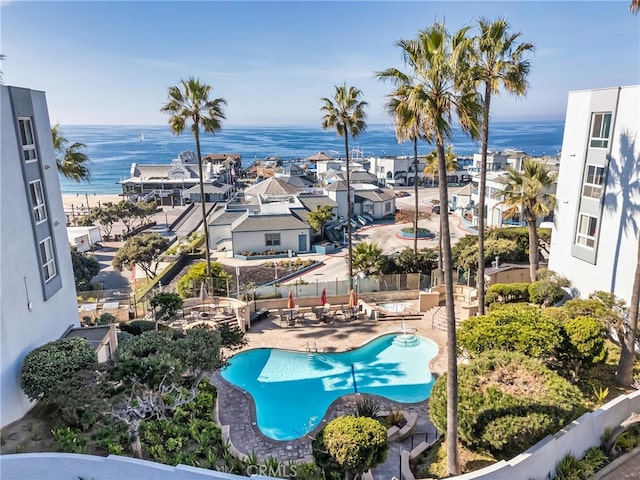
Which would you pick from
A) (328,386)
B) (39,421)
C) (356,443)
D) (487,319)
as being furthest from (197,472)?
(487,319)

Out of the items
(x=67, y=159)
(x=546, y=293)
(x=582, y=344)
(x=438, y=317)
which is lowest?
(x=438, y=317)

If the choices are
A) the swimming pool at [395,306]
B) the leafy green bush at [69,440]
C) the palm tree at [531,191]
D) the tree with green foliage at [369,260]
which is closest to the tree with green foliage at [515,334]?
the palm tree at [531,191]

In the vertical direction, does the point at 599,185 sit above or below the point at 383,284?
above

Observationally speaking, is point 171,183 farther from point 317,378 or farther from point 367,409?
point 367,409

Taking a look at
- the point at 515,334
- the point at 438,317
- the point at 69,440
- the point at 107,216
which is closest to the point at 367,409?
the point at 515,334

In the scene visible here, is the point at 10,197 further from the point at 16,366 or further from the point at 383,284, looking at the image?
the point at 383,284
